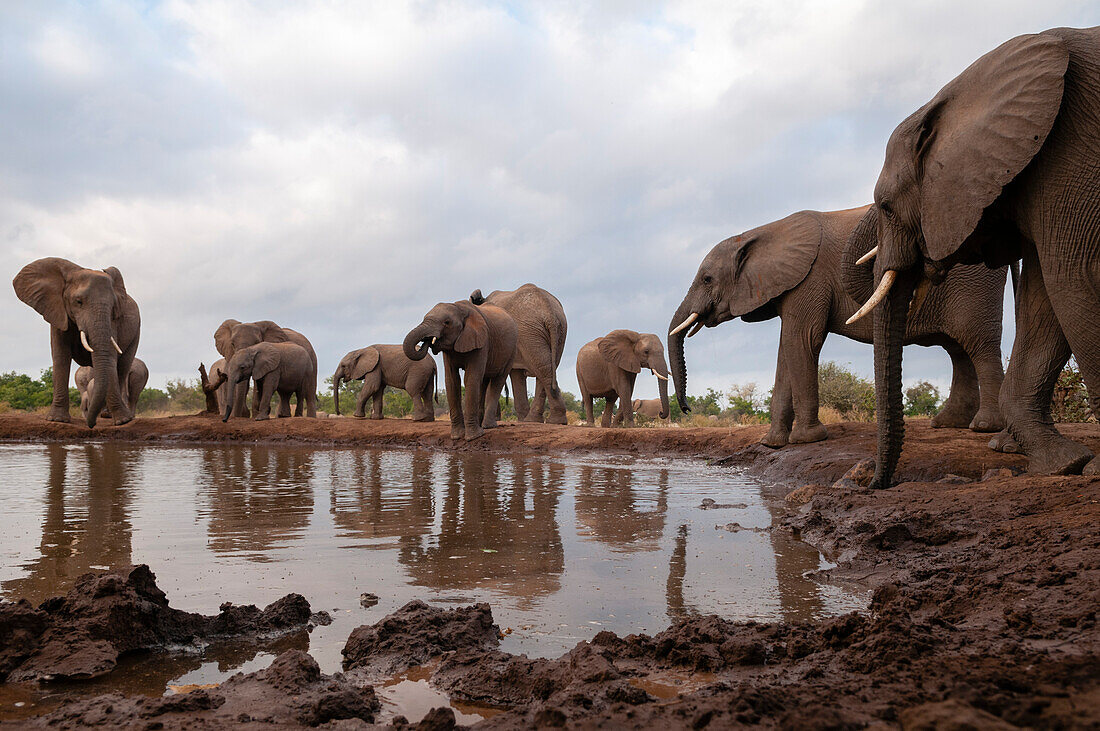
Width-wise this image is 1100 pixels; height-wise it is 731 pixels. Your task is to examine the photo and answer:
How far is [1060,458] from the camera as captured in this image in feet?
17.6

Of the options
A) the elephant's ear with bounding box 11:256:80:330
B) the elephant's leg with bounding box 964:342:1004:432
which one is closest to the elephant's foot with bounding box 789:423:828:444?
the elephant's leg with bounding box 964:342:1004:432

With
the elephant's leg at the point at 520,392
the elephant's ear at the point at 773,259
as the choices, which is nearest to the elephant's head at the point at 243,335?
the elephant's leg at the point at 520,392

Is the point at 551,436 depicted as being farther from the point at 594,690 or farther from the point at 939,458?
the point at 594,690

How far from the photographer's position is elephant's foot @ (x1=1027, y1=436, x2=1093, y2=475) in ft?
17.3

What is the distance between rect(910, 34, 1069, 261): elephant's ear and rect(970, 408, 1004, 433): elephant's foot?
11.2 feet

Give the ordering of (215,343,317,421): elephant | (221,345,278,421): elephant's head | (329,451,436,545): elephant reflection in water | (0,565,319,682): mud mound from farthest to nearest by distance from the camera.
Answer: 1. (215,343,317,421): elephant
2. (221,345,278,421): elephant's head
3. (329,451,436,545): elephant reflection in water
4. (0,565,319,682): mud mound

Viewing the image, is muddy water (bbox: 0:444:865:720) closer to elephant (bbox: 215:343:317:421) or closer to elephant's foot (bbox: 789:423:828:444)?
elephant's foot (bbox: 789:423:828:444)

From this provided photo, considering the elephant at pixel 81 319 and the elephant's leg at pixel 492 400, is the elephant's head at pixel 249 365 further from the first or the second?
the elephant's leg at pixel 492 400

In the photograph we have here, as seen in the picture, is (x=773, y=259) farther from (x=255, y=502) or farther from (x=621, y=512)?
(x=255, y=502)

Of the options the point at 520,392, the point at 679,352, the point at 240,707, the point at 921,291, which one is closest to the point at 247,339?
the point at 520,392

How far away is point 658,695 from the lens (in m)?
2.13

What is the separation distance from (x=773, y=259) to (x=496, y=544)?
649cm

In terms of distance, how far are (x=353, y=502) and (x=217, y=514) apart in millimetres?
1101

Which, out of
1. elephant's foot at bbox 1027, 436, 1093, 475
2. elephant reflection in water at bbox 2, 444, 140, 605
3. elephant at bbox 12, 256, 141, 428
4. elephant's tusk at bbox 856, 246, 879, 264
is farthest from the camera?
elephant at bbox 12, 256, 141, 428
